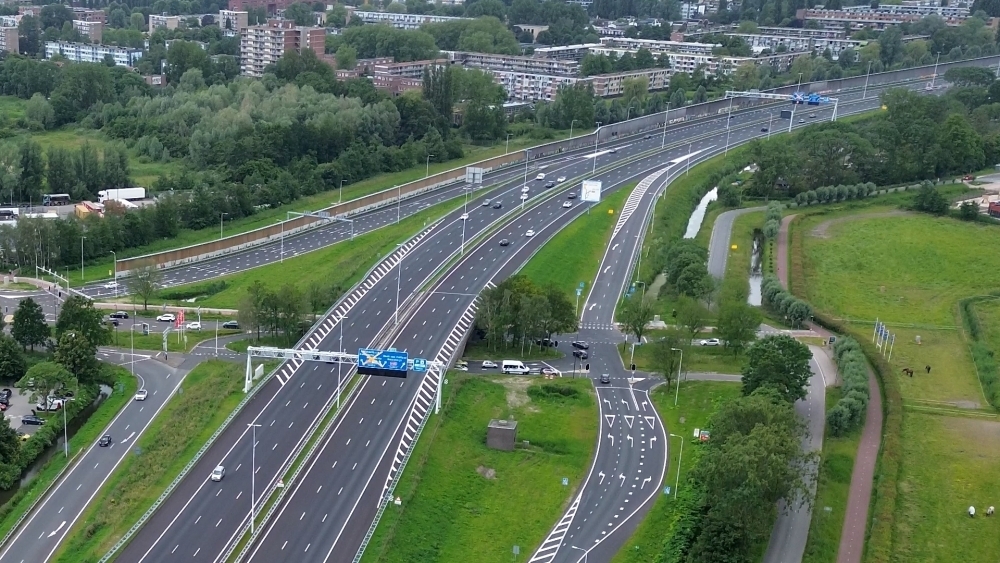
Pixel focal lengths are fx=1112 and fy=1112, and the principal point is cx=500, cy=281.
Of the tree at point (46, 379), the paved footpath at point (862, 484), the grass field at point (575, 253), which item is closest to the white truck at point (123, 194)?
the grass field at point (575, 253)

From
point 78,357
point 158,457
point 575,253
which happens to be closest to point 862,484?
point 158,457

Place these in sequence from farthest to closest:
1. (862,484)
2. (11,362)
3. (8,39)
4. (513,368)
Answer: (8,39) → (513,368) → (11,362) → (862,484)

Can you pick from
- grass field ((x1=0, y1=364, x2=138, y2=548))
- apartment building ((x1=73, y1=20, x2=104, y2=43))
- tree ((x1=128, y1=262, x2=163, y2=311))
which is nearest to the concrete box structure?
grass field ((x1=0, y1=364, x2=138, y2=548))

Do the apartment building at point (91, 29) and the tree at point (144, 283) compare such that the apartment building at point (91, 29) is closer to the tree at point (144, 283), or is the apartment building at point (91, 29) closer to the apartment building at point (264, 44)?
the apartment building at point (264, 44)

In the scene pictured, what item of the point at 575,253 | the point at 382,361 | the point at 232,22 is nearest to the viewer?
the point at 382,361

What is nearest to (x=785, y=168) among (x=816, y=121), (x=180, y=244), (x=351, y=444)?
(x=816, y=121)

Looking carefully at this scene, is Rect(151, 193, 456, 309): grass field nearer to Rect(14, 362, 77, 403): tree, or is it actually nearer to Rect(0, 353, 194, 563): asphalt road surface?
Rect(0, 353, 194, 563): asphalt road surface

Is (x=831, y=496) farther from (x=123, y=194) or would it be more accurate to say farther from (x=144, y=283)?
(x=123, y=194)
